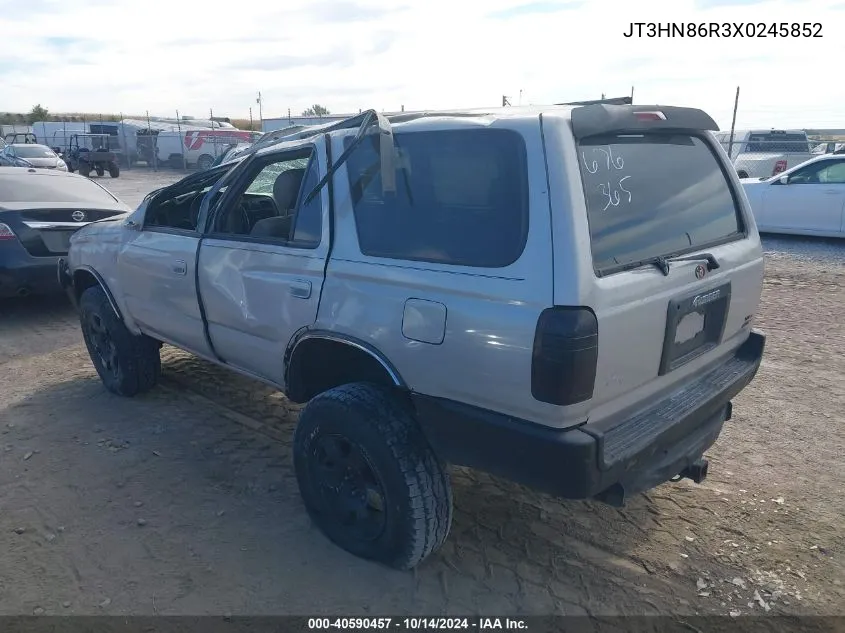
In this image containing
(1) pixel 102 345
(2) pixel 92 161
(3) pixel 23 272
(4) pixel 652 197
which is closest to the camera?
(4) pixel 652 197

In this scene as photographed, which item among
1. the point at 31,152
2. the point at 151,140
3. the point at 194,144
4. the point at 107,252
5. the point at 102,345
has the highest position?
the point at 151,140

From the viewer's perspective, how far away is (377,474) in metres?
2.77

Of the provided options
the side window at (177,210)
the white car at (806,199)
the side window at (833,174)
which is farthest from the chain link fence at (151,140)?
the side window at (177,210)

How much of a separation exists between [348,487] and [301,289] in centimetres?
91

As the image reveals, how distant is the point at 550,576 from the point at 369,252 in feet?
5.19

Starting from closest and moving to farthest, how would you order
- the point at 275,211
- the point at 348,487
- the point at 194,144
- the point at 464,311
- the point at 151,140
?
the point at 464,311
the point at 348,487
the point at 275,211
the point at 194,144
the point at 151,140

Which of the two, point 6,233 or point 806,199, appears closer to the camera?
point 6,233

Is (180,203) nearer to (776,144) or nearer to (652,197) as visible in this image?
(652,197)

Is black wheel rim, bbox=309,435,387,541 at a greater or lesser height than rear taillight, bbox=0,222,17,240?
lesser

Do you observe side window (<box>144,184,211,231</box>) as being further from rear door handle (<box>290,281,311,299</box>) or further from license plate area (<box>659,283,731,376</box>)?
license plate area (<box>659,283,731,376</box>)

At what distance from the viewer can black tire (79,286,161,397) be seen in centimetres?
467

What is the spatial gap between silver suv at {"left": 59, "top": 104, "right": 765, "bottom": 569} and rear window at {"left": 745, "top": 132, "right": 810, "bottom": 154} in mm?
15723

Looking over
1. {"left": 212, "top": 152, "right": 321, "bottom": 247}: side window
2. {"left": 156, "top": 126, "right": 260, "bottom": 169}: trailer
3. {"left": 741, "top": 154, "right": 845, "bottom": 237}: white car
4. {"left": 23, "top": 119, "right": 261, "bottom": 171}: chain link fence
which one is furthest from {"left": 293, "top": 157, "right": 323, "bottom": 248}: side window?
{"left": 156, "top": 126, "right": 260, "bottom": 169}: trailer

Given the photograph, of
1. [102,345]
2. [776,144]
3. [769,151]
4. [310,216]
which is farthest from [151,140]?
[310,216]
